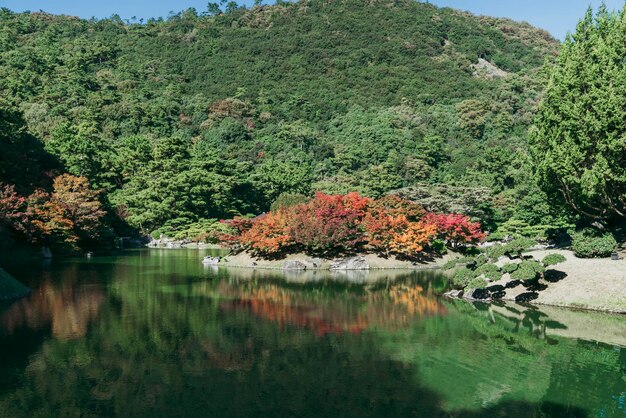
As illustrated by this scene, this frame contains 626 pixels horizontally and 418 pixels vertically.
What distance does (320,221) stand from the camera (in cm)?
3372

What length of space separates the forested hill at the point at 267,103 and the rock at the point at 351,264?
11328 millimetres

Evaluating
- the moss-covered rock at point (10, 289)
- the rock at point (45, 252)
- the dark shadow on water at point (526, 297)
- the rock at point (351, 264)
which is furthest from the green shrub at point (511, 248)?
the rock at point (45, 252)

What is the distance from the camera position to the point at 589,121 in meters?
23.8

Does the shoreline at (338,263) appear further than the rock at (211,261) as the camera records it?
No

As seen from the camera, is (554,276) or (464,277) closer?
(554,276)

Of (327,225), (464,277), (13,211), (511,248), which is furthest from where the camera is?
(13,211)

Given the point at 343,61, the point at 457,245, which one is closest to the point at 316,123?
the point at 343,61

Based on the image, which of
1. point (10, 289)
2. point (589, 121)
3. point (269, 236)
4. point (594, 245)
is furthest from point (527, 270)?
point (10, 289)

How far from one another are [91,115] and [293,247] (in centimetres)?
5741

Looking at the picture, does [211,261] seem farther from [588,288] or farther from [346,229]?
[588,288]

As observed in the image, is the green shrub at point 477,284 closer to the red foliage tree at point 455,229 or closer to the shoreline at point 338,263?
the shoreline at point 338,263

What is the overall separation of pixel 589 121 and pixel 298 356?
17142 millimetres

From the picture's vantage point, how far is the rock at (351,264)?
34062 mm

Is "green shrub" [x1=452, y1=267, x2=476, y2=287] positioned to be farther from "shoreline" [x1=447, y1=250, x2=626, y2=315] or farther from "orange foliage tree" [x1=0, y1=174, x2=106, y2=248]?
"orange foliage tree" [x1=0, y1=174, x2=106, y2=248]
